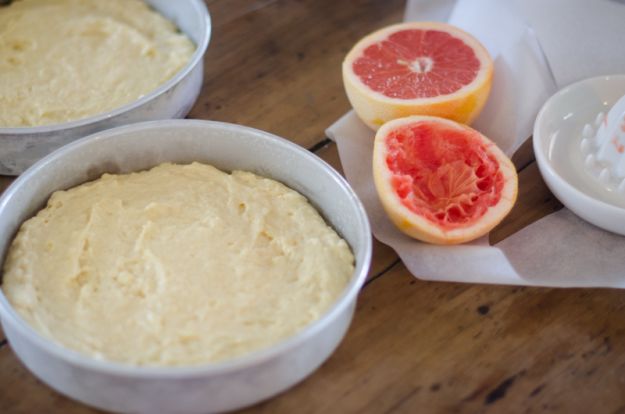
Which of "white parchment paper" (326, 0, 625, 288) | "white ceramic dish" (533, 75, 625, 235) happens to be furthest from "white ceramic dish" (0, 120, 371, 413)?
"white ceramic dish" (533, 75, 625, 235)

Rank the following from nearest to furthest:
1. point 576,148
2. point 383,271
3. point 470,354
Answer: point 470,354, point 383,271, point 576,148

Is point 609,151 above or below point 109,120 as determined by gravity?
below

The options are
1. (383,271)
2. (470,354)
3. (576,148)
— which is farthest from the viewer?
(576,148)

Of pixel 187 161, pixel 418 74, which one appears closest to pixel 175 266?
pixel 187 161

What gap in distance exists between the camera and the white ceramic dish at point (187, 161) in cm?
86

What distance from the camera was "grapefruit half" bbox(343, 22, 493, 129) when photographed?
1.24 meters

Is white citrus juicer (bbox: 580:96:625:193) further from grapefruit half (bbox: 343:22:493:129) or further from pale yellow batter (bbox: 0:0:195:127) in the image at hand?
pale yellow batter (bbox: 0:0:195:127)

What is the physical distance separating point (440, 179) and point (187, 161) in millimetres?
392

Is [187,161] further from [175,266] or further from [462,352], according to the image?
[462,352]

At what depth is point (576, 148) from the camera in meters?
1.28

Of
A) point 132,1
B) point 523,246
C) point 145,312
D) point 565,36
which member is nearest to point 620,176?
point 523,246

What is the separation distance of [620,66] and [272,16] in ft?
2.22

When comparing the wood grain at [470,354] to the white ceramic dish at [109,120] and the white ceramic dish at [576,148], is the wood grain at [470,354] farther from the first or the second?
the white ceramic dish at [109,120]

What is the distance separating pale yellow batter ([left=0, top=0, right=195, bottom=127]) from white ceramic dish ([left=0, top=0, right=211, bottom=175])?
Answer: 0.07 metres
